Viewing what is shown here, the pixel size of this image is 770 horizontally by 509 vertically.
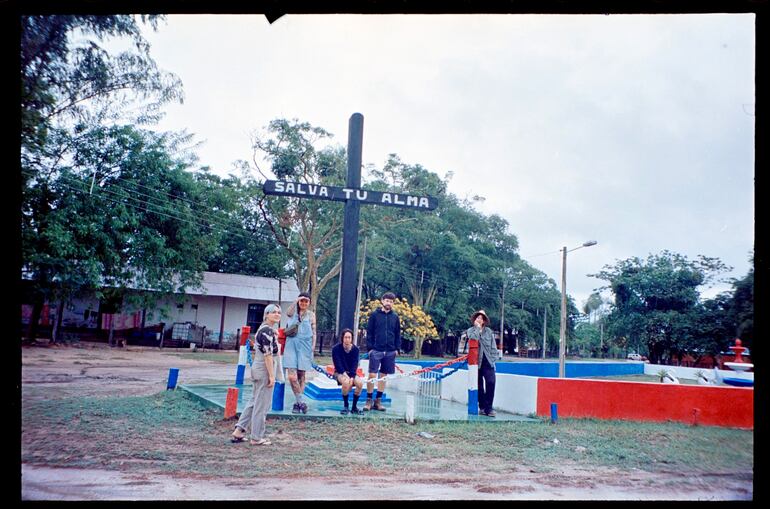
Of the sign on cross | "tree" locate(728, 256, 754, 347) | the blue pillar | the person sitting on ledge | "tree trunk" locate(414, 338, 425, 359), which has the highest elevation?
the sign on cross

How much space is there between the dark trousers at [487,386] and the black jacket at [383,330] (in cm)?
172

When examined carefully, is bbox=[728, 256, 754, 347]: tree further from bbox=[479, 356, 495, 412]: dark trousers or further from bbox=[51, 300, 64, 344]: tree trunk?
bbox=[51, 300, 64, 344]: tree trunk

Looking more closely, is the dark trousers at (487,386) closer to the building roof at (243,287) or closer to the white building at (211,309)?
the white building at (211,309)

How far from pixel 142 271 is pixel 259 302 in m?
8.28

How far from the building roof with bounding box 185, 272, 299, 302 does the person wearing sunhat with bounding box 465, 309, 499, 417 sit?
19286mm

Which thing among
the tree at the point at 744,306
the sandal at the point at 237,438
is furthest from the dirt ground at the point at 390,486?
the tree at the point at 744,306

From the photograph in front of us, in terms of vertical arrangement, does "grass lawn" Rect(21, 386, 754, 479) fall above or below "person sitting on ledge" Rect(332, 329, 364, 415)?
below

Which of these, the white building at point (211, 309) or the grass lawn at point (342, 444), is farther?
the white building at point (211, 309)

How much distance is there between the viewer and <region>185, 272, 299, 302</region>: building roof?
26.1 metres

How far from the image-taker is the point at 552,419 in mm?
8352

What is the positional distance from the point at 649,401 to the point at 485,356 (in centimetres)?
302

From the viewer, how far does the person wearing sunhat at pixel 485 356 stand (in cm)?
857

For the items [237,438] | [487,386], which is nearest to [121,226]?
[237,438]

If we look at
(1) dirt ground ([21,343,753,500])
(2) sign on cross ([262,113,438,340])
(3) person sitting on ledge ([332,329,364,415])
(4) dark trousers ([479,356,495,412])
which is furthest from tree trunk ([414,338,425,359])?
(1) dirt ground ([21,343,753,500])
